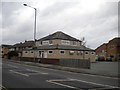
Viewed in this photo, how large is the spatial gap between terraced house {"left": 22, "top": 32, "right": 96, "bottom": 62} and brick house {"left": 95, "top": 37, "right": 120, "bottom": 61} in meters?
26.6

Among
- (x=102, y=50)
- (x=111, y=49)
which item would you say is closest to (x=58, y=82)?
(x=111, y=49)

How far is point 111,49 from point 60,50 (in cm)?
4051

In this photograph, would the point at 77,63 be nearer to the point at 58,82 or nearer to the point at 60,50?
the point at 60,50

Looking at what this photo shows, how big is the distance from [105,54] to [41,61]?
49380mm

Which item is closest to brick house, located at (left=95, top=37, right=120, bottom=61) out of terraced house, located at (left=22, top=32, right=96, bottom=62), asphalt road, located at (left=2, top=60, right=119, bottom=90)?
terraced house, located at (left=22, top=32, right=96, bottom=62)

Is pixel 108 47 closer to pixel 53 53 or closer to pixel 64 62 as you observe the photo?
pixel 53 53

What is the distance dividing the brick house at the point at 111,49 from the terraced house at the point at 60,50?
26.6 meters

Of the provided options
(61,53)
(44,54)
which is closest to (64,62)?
(61,53)

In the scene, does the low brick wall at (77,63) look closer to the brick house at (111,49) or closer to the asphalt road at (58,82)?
the asphalt road at (58,82)

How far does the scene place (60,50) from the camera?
1719 inches

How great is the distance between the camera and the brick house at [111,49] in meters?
75.7

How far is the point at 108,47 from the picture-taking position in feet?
264

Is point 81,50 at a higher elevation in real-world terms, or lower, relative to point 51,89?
higher

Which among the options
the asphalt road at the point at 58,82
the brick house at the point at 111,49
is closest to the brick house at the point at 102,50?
the brick house at the point at 111,49
